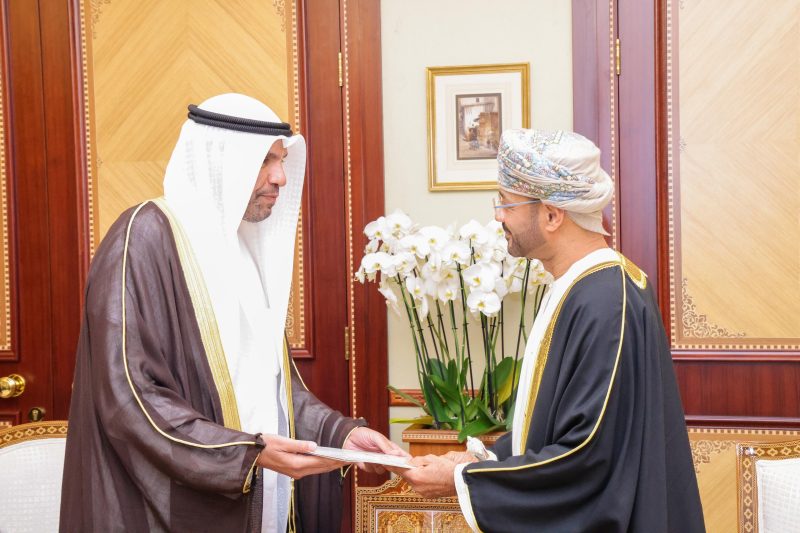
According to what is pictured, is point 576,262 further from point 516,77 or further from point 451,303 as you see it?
point 516,77

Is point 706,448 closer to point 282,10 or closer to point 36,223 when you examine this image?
point 282,10

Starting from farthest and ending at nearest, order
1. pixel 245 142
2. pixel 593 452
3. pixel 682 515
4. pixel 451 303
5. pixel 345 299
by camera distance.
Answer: pixel 345 299
pixel 451 303
pixel 245 142
pixel 682 515
pixel 593 452

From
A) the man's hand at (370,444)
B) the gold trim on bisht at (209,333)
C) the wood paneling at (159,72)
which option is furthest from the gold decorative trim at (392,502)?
the wood paneling at (159,72)

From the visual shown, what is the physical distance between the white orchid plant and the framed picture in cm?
29

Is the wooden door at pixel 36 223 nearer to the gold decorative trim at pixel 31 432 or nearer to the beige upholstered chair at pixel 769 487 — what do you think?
the gold decorative trim at pixel 31 432

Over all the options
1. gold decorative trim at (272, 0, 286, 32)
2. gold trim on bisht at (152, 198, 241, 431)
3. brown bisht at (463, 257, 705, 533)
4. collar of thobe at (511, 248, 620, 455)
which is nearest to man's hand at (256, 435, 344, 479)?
gold trim on bisht at (152, 198, 241, 431)

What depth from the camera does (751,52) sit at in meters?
2.94

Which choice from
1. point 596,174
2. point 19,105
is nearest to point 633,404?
point 596,174

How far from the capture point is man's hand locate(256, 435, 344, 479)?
1966 mm

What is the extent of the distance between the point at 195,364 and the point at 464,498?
2.31 feet

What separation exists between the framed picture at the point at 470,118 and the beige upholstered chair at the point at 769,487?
4.28 ft

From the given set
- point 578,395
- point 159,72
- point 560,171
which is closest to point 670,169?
point 560,171

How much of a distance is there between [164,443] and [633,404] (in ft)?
3.38

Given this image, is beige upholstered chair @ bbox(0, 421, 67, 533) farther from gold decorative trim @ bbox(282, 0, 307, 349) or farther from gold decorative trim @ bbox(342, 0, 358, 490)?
gold decorative trim @ bbox(342, 0, 358, 490)
